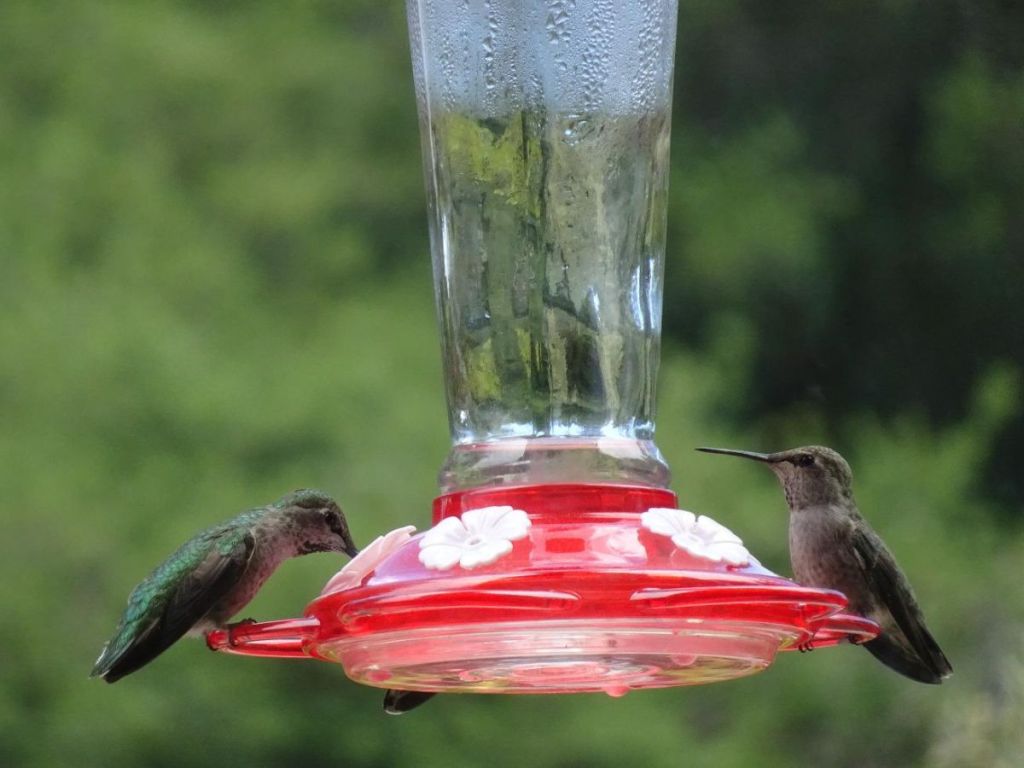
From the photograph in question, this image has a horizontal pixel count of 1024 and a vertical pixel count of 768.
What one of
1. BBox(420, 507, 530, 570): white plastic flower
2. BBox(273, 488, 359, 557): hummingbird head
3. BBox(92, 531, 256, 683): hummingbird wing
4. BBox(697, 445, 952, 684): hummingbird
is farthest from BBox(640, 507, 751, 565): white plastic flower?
BBox(273, 488, 359, 557): hummingbird head

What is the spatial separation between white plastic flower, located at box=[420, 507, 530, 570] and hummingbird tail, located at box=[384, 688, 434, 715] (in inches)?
25.8

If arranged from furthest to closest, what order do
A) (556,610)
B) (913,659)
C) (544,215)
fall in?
(913,659)
(544,215)
(556,610)

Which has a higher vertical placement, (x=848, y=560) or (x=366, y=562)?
(x=366, y=562)

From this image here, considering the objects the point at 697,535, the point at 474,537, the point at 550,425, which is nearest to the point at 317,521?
the point at 550,425

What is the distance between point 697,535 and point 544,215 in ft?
2.25

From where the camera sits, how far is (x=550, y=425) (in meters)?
2.52

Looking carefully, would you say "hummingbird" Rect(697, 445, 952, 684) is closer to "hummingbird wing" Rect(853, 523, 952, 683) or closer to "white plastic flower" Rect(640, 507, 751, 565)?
"hummingbird wing" Rect(853, 523, 952, 683)

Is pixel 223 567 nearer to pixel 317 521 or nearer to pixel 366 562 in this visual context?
pixel 317 521

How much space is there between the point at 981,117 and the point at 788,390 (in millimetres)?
1530

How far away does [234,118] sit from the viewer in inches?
279

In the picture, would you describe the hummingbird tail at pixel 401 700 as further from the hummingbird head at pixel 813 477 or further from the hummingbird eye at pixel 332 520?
the hummingbird head at pixel 813 477

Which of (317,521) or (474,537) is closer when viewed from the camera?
(474,537)

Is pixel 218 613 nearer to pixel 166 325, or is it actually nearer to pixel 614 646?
pixel 614 646

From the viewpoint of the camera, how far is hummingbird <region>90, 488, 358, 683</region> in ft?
9.18
